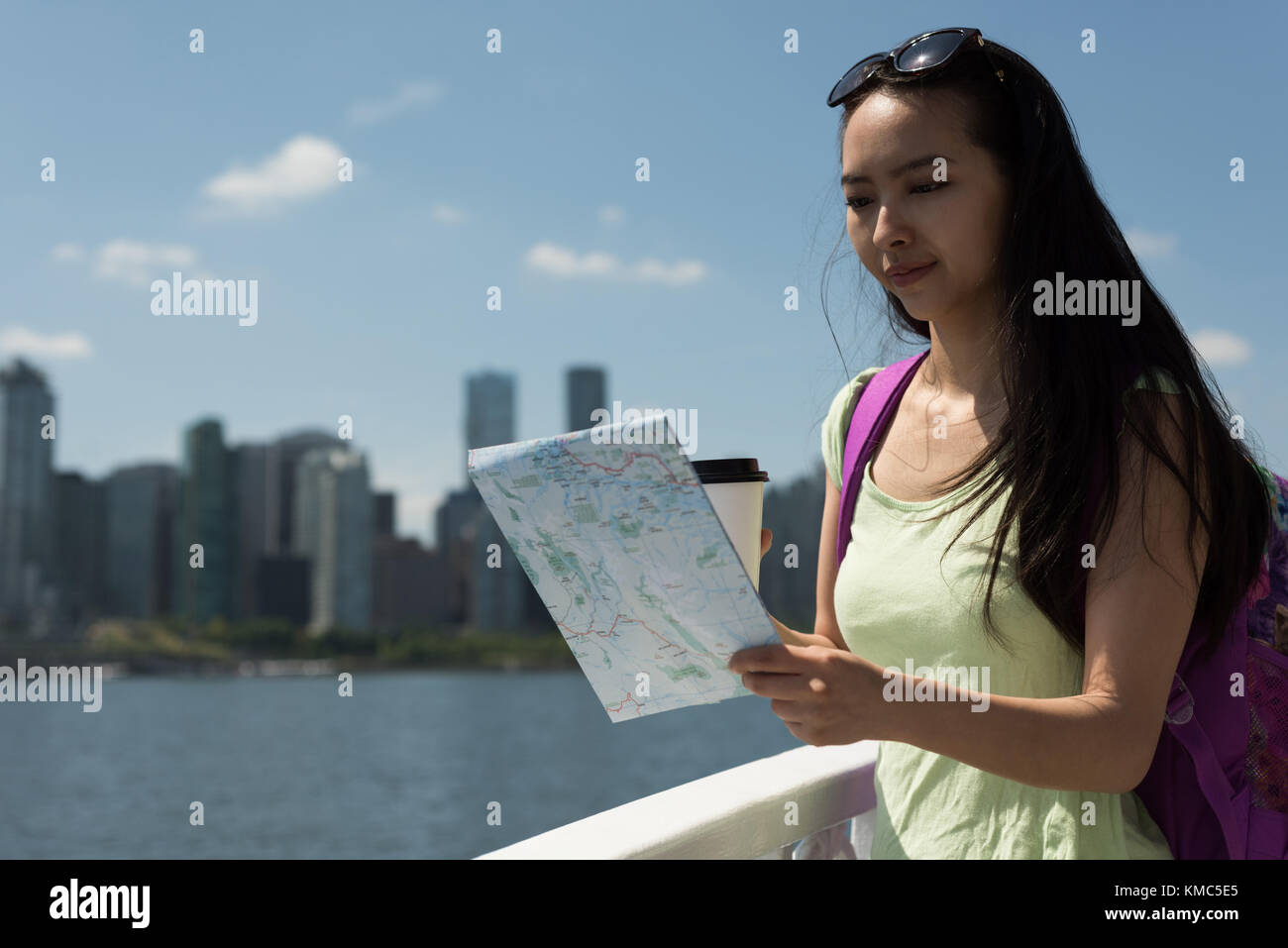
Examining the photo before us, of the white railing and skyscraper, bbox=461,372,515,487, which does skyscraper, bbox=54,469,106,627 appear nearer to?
skyscraper, bbox=461,372,515,487

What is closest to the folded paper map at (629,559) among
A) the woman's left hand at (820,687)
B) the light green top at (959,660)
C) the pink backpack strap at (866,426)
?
the woman's left hand at (820,687)

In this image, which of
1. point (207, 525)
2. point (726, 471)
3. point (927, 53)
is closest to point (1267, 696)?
point (726, 471)

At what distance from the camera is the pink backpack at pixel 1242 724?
1.14 m

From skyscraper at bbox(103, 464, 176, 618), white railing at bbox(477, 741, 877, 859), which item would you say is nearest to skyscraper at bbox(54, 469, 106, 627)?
skyscraper at bbox(103, 464, 176, 618)

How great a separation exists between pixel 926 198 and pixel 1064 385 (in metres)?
0.25

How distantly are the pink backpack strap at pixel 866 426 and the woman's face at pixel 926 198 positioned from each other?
21cm

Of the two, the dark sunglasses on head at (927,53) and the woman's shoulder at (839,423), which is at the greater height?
the dark sunglasses on head at (927,53)

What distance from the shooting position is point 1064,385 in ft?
3.82

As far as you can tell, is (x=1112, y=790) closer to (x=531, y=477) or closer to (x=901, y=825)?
(x=901, y=825)

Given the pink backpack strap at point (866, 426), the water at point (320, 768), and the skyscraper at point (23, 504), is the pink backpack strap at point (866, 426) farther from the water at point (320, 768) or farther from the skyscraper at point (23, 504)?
the skyscraper at point (23, 504)

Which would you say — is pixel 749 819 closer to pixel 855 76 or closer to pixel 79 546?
A: pixel 855 76
